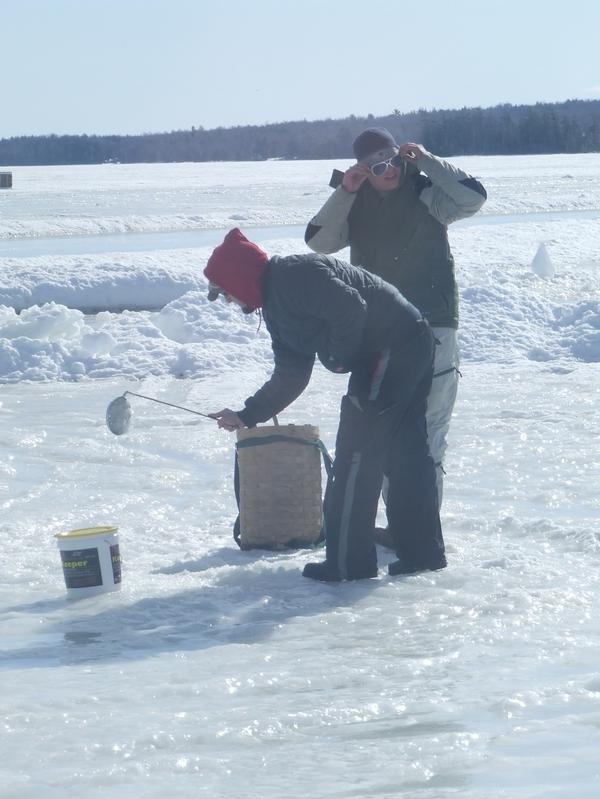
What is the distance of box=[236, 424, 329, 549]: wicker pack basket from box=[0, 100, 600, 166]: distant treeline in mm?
59331

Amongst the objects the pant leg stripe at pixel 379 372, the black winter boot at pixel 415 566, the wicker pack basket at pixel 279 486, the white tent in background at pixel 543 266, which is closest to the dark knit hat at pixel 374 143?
the pant leg stripe at pixel 379 372

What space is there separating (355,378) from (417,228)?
816mm

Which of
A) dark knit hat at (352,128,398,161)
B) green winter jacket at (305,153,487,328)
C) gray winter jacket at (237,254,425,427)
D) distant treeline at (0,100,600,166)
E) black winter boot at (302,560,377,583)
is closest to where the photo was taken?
gray winter jacket at (237,254,425,427)

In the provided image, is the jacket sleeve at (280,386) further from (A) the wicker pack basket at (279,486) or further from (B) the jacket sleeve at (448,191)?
(B) the jacket sleeve at (448,191)

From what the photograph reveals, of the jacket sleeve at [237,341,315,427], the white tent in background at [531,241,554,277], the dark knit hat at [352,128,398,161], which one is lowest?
the white tent in background at [531,241,554,277]

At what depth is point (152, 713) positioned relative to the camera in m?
3.61

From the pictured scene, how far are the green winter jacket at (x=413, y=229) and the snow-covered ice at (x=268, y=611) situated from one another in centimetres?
111

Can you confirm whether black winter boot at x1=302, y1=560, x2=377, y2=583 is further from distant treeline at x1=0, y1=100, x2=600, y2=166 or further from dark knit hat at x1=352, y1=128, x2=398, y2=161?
distant treeline at x1=0, y1=100, x2=600, y2=166

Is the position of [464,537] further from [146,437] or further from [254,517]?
[146,437]

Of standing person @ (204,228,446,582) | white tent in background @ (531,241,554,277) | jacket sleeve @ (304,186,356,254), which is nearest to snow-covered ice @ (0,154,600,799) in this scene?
standing person @ (204,228,446,582)

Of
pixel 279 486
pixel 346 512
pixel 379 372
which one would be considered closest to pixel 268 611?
pixel 346 512

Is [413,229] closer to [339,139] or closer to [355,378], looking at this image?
[355,378]

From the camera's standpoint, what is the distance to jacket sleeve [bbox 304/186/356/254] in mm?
5273

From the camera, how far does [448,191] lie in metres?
5.16
